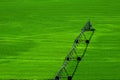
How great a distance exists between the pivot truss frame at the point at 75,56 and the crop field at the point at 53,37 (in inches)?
4.5

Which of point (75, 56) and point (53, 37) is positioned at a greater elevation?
point (53, 37)

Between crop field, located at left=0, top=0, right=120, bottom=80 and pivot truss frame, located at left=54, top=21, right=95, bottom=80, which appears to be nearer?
pivot truss frame, located at left=54, top=21, right=95, bottom=80

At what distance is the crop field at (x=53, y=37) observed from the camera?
7.61 metres

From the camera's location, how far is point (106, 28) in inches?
410

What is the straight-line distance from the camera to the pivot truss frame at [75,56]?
711 centimetres

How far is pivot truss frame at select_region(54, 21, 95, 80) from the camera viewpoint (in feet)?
23.3

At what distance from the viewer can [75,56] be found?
8.27 meters

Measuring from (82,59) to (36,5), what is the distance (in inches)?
225

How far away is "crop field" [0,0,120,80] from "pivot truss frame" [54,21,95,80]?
0.11 m

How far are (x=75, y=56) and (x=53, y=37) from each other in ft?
5.08

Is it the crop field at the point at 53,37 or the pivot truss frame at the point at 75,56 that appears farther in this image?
the crop field at the point at 53,37

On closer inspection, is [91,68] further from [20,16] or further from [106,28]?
[20,16]

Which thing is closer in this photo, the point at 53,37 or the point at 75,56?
the point at 75,56

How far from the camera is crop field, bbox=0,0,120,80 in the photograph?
7.61m
